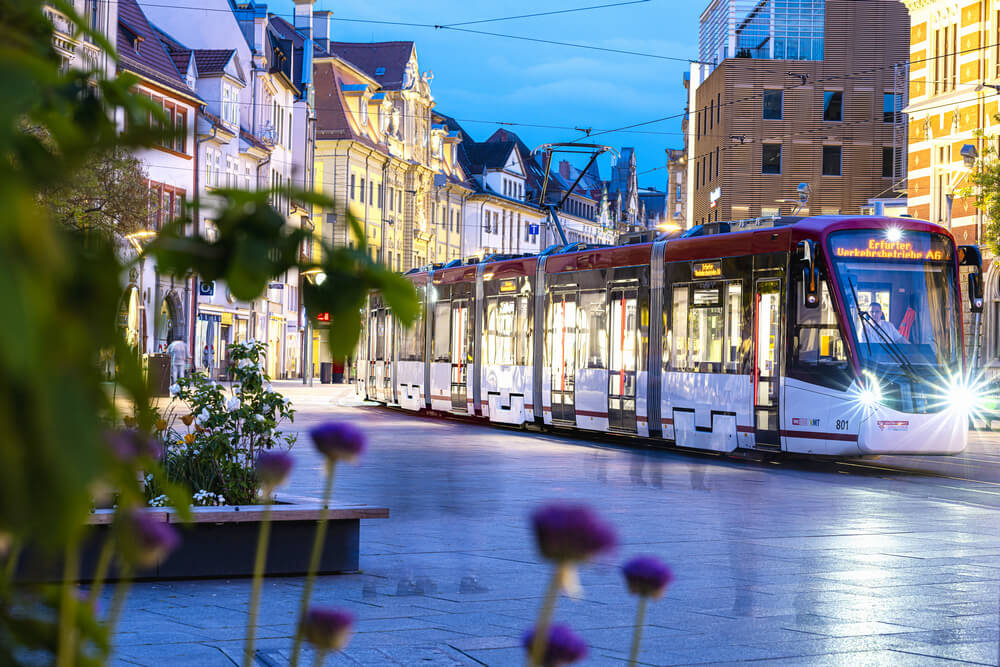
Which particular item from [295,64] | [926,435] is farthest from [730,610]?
[295,64]

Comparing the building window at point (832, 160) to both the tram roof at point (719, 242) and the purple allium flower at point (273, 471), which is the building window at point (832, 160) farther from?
the purple allium flower at point (273, 471)

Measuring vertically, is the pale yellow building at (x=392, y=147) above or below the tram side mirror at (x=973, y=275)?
above

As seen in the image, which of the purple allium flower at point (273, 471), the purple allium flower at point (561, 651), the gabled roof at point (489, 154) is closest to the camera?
the purple allium flower at point (561, 651)

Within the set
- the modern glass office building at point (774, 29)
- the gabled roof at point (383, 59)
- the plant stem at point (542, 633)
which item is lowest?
the plant stem at point (542, 633)

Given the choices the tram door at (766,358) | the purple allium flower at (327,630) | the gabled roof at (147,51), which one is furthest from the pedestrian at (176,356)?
the purple allium flower at (327,630)

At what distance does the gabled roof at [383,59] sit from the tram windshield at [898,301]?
72.2 metres

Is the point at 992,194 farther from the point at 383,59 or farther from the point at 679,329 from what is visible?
the point at 383,59

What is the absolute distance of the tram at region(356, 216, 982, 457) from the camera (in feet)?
62.8

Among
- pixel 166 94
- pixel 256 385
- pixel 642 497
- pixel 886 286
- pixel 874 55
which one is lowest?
pixel 642 497

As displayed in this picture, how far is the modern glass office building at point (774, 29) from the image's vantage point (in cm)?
7050

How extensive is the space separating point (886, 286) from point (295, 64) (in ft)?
204

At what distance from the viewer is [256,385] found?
9.52 metres

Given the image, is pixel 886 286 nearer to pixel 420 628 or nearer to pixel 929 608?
pixel 929 608

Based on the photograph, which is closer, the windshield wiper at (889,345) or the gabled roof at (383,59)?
the windshield wiper at (889,345)
